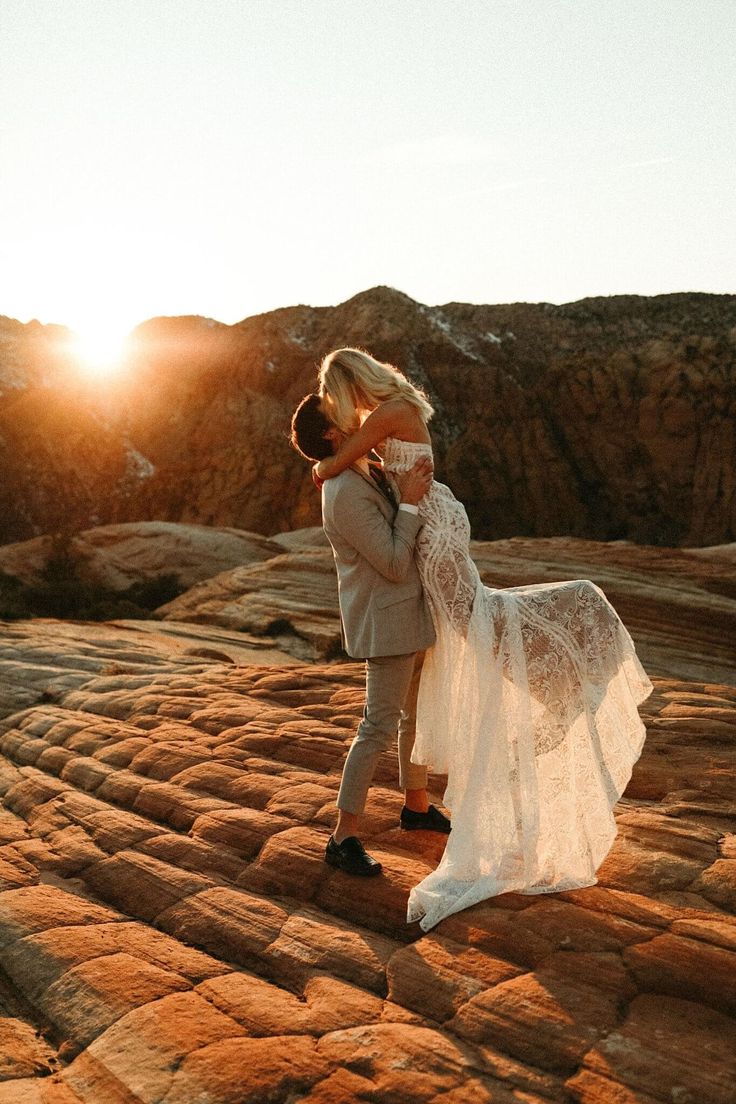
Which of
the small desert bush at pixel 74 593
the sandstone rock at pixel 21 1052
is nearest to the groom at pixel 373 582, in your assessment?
the sandstone rock at pixel 21 1052

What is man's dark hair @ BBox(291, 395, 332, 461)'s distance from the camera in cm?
395

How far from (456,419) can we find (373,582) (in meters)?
39.4

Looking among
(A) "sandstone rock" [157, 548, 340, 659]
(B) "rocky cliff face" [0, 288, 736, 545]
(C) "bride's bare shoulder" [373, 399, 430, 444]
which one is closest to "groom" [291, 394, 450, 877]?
(C) "bride's bare shoulder" [373, 399, 430, 444]

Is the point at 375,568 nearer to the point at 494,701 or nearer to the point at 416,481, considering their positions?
the point at 416,481

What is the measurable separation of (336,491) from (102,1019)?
6.75ft

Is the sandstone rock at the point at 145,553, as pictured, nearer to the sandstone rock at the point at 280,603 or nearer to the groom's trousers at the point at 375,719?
the sandstone rock at the point at 280,603

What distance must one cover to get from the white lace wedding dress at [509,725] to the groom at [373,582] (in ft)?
0.32

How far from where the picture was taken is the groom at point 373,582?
3.86m

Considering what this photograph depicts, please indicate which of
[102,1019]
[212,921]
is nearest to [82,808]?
[212,921]

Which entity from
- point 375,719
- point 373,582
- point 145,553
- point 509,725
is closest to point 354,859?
point 375,719

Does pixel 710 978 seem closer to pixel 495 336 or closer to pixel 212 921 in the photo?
pixel 212 921

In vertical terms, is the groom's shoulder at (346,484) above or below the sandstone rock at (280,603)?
above

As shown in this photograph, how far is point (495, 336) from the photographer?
47500 mm

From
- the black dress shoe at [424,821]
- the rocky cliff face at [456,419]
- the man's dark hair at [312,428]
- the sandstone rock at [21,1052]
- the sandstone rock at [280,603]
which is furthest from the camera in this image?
the rocky cliff face at [456,419]
